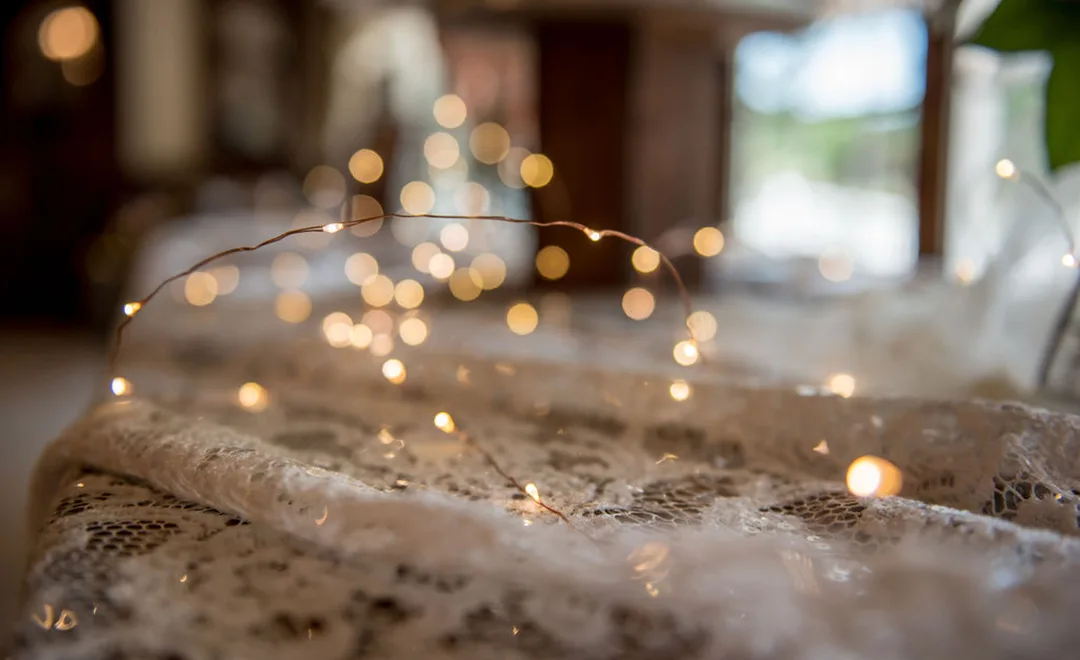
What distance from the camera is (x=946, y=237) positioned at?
127 centimetres

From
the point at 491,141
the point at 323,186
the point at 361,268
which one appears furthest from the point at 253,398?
the point at 323,186

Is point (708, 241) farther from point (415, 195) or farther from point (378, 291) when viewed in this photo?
point (415, 195)

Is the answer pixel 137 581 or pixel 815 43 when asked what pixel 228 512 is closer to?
pixel 137 581

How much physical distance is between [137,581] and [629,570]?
0.66 feet

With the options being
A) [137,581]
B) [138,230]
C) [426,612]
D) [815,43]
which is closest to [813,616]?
[426,612]

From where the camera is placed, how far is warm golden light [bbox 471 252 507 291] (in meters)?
1.26

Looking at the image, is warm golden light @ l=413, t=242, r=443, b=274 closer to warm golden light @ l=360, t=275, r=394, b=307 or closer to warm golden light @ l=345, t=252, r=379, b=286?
warm golden light @ l=345, t=252, r=379, b=286

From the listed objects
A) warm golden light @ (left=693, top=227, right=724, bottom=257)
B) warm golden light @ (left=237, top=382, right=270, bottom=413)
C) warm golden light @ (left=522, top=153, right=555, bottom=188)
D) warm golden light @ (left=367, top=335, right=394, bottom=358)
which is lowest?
warm golden light @ (left=237, top=382, right=270, bottom=413)

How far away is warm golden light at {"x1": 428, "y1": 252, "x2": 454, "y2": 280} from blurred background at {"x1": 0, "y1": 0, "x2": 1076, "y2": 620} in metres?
0.01

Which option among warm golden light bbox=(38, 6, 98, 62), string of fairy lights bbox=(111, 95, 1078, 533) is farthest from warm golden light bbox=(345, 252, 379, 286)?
warm golden light bbox=(38, 6, 98, 62)

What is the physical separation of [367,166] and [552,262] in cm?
135

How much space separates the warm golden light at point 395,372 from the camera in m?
0.67

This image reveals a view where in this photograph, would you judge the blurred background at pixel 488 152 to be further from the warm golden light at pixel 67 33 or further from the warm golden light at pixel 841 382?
the warm golden light at pixel 841 382

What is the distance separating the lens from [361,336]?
86 centimetres
